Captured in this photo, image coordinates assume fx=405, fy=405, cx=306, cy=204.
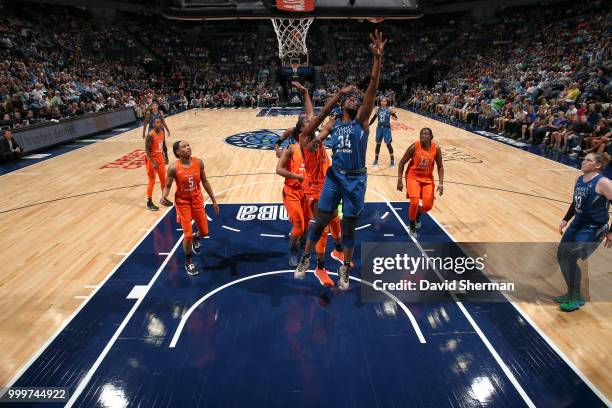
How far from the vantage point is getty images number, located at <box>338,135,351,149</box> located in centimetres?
405

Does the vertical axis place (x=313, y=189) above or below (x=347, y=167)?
below

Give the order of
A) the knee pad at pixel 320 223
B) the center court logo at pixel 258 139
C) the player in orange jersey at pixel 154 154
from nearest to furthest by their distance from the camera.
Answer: the knee pad at pixel 320 223 → the player in orange jersey at pixel 154 154 → the center court logo at pixel 258 139

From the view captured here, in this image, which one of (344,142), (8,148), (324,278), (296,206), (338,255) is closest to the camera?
(344,142)

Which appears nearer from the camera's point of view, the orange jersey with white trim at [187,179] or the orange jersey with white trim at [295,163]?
the orange jersey with white trim at [187,179]

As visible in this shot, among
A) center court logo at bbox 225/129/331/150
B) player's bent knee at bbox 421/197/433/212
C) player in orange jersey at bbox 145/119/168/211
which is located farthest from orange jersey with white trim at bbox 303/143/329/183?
center court logo at bbox 225/129/331/150

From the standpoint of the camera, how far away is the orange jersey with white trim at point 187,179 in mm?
5117

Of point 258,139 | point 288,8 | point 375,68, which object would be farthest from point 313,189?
point 258,139

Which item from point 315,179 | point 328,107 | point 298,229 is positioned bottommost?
point 298,229

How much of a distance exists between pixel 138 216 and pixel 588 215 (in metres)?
7.13

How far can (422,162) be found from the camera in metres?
6.31

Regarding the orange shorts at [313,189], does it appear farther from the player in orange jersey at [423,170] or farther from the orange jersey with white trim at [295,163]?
the player in orange jersey at [423,170]

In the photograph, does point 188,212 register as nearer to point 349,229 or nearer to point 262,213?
point 349,229

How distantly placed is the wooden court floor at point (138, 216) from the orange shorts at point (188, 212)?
140 centimetres

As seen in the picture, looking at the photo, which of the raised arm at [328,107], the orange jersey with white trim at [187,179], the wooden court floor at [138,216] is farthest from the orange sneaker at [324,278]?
the wooden court floor at [138,216]
